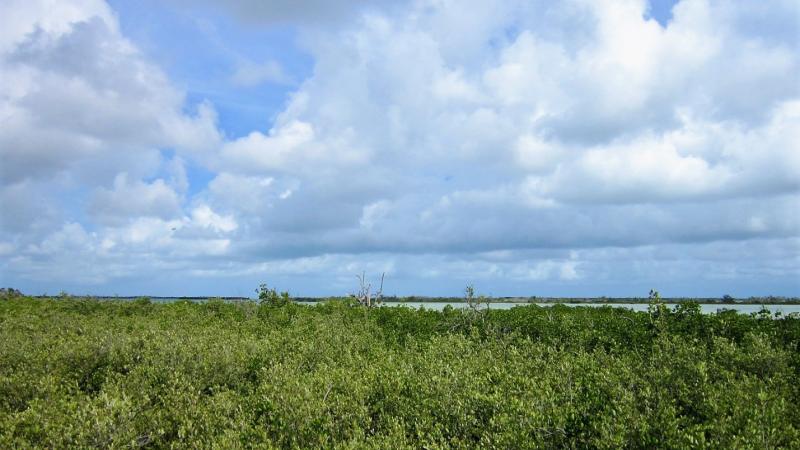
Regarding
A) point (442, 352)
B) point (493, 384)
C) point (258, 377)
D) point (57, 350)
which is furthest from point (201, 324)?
point (493, 384)

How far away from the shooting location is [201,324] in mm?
25281

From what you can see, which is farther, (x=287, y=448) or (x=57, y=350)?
(x=57, y=350)

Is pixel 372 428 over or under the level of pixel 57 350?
under

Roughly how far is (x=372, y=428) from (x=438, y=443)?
74.3 inches

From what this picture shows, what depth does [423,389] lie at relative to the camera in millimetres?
11859

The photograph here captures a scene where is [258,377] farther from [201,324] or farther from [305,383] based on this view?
[201,324]

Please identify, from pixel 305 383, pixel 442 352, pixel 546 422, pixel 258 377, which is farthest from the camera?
pixel 442 352

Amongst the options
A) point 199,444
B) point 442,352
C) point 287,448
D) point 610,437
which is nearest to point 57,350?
point 199,444

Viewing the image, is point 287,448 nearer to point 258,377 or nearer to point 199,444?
point 199,444

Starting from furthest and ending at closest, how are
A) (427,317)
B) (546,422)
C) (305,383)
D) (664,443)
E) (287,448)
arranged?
(427,317) → (305,383) → (287,448) → (546,422) → (664,443)

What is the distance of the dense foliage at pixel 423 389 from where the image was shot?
1014 centimetres

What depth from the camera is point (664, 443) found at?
30.2 feet

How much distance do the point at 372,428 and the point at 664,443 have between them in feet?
18.7

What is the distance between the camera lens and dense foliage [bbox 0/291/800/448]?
399 inches
